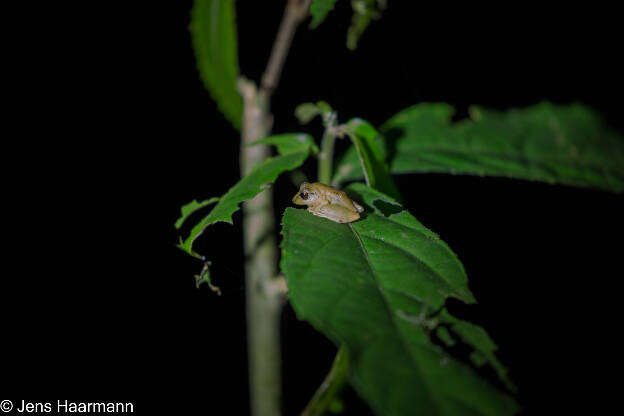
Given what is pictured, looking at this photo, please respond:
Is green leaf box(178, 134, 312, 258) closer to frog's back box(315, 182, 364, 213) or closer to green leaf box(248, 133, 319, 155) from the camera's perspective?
green leaf box(248, 133, 319, 155)

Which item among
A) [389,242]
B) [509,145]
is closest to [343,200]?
[389,242]

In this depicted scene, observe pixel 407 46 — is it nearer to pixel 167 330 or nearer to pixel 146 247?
pixel 146 247

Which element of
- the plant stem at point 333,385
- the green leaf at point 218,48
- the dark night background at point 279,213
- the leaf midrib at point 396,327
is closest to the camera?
the leaf midrib at point 396,327

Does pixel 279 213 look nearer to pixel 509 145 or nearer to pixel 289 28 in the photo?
pixel 289 28

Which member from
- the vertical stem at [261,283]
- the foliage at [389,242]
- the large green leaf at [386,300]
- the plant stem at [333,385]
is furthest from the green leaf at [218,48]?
the plant stem at [333,385]

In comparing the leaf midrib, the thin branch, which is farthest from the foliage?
the thin branch

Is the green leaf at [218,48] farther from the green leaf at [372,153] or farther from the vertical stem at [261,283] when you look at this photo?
the green leaf at [372,153]
